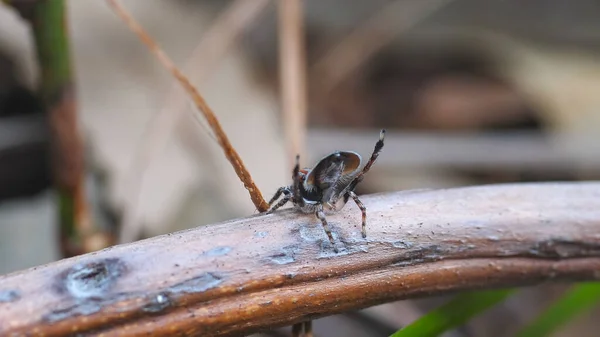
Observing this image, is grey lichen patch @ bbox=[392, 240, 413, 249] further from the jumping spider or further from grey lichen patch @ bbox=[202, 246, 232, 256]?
grey lichen patch @ bbox=[202, 246, 232, 256]

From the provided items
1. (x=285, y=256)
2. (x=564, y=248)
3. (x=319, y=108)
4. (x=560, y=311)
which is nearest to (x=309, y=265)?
(x=285, y=256)

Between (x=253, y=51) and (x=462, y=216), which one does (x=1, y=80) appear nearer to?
(x=253, y=51)

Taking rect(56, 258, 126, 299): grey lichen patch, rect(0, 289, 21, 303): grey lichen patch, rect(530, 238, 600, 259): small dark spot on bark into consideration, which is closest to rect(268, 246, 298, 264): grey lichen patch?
rect(56, 258, 126, 299): grey lichen patch

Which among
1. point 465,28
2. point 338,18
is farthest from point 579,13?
point 338,18

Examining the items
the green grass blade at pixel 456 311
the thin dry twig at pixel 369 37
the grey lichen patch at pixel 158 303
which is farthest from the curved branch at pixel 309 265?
the thin dry twig at pixel 369 37

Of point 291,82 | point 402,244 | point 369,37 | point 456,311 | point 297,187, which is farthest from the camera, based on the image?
point 369,37

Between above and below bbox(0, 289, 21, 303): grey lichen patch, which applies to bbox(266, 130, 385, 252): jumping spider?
above

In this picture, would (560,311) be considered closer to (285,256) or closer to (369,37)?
(285,256)
